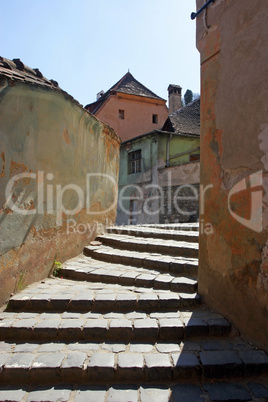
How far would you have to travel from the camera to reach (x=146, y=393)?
2.18 m

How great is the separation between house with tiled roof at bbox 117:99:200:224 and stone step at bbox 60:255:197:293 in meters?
9.59

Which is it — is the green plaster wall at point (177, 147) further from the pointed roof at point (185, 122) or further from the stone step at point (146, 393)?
the stone step at point (146, 393)

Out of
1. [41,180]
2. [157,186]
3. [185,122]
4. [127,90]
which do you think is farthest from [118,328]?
[127,90]

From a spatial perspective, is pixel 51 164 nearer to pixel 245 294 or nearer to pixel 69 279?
pixel 69 279

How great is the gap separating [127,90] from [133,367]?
2019cm

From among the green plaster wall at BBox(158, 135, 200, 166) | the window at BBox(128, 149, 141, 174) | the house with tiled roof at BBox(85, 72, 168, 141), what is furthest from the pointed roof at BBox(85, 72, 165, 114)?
the green plaster wall at BBox(158, 135, 200, 166)

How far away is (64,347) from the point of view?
8.69ft

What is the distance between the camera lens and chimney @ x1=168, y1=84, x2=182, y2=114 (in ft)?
74.2

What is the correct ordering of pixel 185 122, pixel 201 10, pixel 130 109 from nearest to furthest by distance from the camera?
pixel 201 10, pixel 185 122, pixel 130 109

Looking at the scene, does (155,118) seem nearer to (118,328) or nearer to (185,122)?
(185,122)

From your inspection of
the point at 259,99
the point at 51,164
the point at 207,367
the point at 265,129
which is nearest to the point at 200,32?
the point at 259,99

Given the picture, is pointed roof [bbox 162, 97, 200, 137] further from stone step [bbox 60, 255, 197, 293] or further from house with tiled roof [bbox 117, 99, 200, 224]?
stone step [bbox 60, 255, 197, 293]

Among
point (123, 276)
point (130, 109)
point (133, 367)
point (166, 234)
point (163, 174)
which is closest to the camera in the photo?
point (133, 367)

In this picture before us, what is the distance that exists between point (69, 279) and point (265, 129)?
11.0ft
